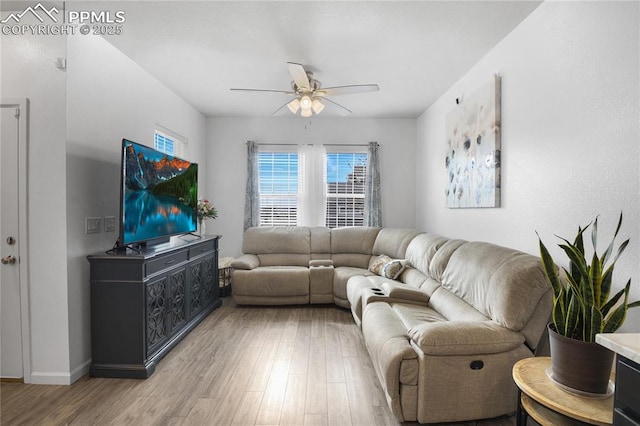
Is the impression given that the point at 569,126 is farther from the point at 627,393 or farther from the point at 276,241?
A: the point at 276,241

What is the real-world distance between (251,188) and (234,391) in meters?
3.35

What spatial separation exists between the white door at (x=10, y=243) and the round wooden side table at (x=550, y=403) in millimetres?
3322

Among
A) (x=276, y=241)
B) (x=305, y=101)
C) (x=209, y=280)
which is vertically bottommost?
(x=209, y=280)

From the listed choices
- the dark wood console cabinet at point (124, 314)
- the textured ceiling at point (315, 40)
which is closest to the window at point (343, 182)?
the textured ceiling at point (315, 40)

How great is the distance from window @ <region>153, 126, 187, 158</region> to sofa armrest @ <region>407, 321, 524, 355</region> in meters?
3.43

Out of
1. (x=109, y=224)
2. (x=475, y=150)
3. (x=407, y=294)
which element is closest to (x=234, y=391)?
(x=407, y=294)

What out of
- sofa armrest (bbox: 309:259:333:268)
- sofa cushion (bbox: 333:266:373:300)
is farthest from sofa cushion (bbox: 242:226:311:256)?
sofa cushion (bbox: 333:266:373:300)

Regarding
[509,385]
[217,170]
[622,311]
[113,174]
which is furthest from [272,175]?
[622,311]

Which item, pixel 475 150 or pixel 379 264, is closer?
pixel 475 150

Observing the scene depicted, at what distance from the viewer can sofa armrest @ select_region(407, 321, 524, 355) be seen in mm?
1843

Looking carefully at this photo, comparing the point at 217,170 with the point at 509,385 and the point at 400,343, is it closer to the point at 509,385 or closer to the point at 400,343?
the point at 400,343

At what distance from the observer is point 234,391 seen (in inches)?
91.3

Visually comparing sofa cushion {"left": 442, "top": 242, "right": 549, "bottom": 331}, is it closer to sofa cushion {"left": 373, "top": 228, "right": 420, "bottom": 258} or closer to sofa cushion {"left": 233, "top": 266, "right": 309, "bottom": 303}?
sofa cushion {"left": 373, "top": 228, "right": 420, "bottom": 258}

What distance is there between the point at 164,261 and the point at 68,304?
0.72 meters
